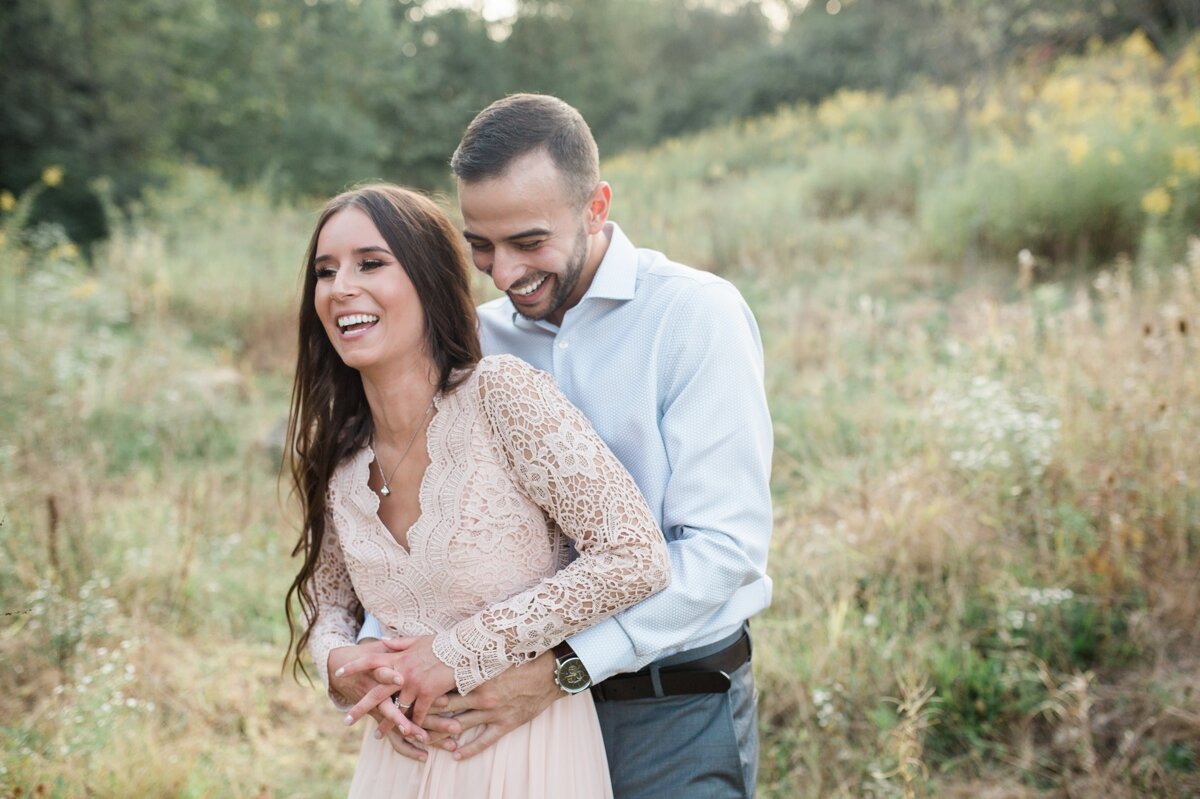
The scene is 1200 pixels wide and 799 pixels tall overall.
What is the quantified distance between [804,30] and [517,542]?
20.1 metres

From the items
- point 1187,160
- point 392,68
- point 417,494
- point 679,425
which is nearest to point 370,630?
point 417,494

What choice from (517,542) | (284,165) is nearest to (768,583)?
(517,542)

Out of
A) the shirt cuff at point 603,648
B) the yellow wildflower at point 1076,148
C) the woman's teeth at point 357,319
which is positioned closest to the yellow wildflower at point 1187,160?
the yellow wildflower at point 1076,148

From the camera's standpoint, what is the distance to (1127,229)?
20.7 ft

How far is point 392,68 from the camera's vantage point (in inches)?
782

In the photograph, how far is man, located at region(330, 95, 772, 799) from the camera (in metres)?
1.93

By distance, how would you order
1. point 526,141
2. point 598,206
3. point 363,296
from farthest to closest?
point 598,206
point 526,141
point 363,296

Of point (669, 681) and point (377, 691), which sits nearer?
point (377, 691)

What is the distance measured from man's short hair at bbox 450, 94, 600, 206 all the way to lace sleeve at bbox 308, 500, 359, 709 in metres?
0.96

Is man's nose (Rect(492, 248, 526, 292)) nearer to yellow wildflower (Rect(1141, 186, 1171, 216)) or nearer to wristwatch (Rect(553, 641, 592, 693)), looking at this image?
wristwatch (Rect(553, 641, 592, 693))

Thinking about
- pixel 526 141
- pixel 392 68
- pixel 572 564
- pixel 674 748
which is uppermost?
pixel 392 68

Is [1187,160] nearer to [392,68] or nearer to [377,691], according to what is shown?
[377,691]

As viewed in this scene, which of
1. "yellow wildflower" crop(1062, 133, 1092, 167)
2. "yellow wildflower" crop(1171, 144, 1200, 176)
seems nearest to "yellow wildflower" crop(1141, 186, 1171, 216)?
"yellow wildflower" crop(1171, 144, 1200, 176)

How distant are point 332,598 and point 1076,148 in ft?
20.7
